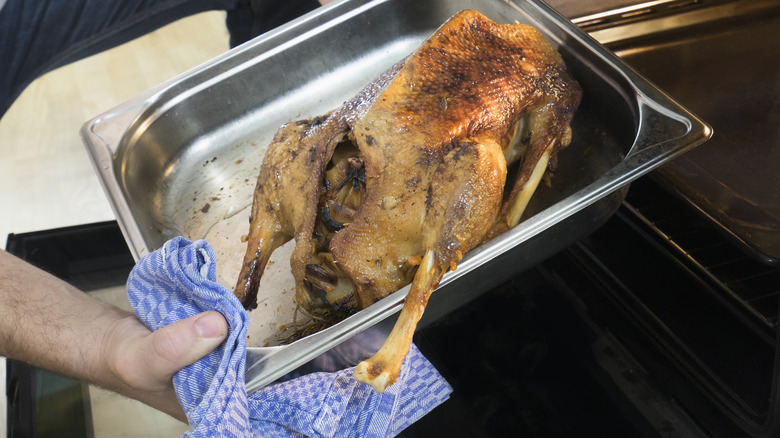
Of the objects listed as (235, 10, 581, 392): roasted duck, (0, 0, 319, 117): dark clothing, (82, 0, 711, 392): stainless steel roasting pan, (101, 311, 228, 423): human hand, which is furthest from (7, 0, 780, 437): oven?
(0, 0, 319, 117): dark clothing

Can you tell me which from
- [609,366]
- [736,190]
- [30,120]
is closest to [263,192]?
[609,366]

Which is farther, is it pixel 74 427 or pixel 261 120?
pixel 261 120

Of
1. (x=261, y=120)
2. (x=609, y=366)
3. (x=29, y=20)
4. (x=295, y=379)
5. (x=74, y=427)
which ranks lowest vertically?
(x=74, y=427)

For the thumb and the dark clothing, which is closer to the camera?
the thumb

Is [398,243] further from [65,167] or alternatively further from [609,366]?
[65,167]

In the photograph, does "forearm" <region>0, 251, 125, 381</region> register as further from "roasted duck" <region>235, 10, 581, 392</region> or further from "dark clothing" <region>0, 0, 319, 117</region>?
"dark clothing" <region>0, 0, 319, 117</region>

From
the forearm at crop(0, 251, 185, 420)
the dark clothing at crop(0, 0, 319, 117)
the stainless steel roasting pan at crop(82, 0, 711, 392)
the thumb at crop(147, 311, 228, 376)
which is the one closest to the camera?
the thumb at crop(147, 311, 228, 376)

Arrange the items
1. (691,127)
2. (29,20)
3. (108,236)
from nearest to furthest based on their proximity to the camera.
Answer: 1. (691,127)
2. (108,236)
3. (29,20)
